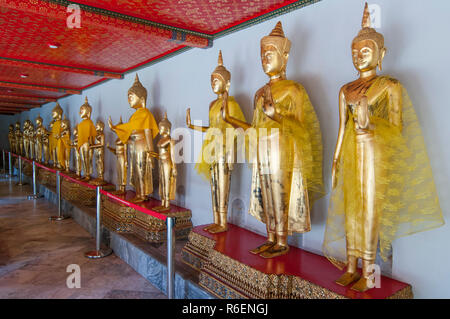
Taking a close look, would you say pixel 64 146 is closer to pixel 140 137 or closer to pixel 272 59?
pixel 140 137

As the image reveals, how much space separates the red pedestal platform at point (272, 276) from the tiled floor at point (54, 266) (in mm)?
836

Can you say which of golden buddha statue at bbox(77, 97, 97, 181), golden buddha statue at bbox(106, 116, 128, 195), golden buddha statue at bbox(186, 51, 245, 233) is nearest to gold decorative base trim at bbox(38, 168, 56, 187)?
golden buddha statue at bbox(77, 97, 97, 181)

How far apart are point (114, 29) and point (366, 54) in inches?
105

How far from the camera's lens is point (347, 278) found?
2102 mm

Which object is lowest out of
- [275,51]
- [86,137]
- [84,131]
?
[86,137]

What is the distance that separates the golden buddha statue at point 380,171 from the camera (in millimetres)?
1979

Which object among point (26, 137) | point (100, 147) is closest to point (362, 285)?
point (100, 147)

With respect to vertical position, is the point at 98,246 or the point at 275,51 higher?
the point at 275,51

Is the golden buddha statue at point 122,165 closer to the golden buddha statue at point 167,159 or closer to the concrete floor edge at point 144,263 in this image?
the concrete floor edge at point 144,263

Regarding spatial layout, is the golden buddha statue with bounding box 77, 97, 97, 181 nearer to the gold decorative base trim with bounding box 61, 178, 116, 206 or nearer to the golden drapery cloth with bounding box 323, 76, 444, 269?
the gold decorative base trim with bounding box 61, 178, 116, 206

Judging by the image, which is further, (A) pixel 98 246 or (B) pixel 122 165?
(B) pixel 122 165

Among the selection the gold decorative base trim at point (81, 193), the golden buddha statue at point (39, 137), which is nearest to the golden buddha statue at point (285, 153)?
the gold decorative base trim at point (81, 193)
